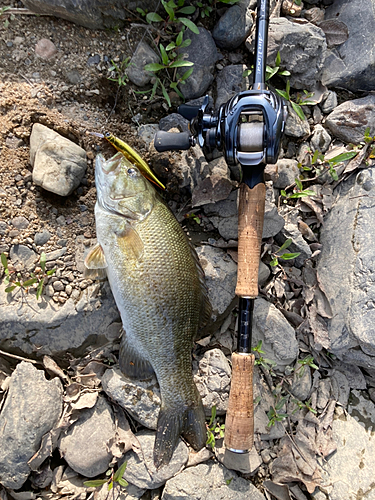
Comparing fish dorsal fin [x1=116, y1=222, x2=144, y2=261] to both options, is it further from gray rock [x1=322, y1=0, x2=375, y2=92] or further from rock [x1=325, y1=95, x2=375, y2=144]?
gray rock [x1=322, y1=0, x2=375, y2=92]

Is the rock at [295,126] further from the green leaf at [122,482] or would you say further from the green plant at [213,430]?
the green leaf at [122,482]

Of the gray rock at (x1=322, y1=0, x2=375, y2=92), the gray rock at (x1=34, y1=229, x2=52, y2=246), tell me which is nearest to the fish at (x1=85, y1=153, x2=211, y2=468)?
the gray rock at (x1=34, y1=229, x2=52, y2=246)

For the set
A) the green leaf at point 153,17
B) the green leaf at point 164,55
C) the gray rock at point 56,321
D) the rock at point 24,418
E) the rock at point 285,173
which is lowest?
the rock at point 24,418

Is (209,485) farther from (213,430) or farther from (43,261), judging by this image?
(43,261)

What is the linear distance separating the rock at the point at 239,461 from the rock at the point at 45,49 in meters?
4.00

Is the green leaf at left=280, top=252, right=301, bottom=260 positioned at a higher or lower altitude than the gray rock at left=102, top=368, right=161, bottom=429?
higher

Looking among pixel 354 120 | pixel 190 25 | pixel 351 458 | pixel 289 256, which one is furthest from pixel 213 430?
pixel 190 25

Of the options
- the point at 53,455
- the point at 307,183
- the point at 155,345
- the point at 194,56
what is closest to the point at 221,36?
the point at 194,56

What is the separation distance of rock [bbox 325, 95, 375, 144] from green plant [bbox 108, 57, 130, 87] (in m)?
2.08

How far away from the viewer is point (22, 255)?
10.9ft

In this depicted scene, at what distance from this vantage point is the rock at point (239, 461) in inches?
132

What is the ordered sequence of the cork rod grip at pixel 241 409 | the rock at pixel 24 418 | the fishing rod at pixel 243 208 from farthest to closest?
the rock at pixel 24 418
the cork rod grip at pixel 241 409
the fishing rod at pixel 243 208

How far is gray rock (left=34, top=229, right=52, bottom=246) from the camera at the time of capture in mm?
3344

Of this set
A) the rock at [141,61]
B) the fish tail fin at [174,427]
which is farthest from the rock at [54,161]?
the fish tail fin at [174,427]
